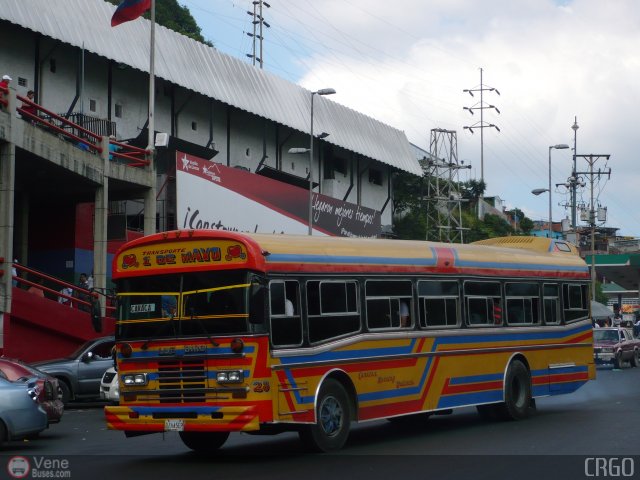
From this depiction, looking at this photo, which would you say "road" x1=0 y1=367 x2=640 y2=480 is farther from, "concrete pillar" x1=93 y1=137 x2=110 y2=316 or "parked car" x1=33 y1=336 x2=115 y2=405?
"concrete pillar" x1=93 y1=137 x2=110 y2=316

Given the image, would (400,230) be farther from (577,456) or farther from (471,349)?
(577,456)

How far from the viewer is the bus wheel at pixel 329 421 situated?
13930 mm

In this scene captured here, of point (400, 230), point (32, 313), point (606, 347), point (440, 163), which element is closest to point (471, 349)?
point (32, 313)

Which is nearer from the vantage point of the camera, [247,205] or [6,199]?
[6,199]

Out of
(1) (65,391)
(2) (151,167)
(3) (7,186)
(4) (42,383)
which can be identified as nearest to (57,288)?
(2) (151,167)

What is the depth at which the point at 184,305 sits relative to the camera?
13570mm

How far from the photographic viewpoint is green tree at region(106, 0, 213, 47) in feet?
251

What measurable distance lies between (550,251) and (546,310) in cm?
159

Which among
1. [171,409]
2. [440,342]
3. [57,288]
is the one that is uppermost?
[57,288]

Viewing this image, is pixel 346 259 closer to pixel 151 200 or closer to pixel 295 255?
pixel 295 255

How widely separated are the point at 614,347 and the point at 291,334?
28.7 meters

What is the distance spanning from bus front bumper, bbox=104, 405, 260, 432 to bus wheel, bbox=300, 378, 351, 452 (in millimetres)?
1216

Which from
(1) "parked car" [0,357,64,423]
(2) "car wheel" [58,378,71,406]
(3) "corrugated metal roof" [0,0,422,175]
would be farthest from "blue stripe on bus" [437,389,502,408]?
(3) "corrugated metal roof" [0,0,422,175]

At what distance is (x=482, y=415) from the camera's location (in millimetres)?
19703
